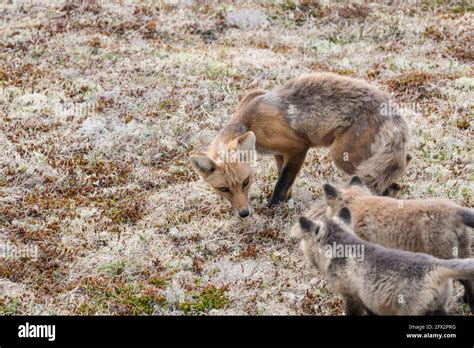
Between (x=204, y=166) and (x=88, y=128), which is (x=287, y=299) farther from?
(x=88, y=128)

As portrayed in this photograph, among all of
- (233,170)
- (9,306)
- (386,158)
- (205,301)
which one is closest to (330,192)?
(386,158)

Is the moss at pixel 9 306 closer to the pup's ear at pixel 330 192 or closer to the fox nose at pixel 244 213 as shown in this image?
the fox nose at pixel 244 213

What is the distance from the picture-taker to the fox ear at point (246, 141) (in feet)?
31.9

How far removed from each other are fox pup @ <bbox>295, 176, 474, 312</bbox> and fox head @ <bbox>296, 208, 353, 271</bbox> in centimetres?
56

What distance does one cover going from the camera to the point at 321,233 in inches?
289

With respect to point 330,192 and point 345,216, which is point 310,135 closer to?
point 330,192

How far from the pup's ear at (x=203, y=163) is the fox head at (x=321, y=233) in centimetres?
249

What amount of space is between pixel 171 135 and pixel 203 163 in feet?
11.3

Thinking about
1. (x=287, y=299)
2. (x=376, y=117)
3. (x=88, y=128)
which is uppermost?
(x=376, y=117)

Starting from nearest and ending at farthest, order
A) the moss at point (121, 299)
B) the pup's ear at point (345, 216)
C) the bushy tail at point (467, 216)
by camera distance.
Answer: the bushy tail at point (467, 216), the pup's ear at point (345, 216), the moss at point (121, 299)

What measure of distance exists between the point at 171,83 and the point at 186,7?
546 centimetres

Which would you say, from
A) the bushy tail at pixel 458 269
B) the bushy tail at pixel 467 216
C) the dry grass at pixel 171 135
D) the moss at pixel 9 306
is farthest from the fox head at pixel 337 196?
the moss at pixel 9 306

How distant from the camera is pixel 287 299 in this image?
8.30m
